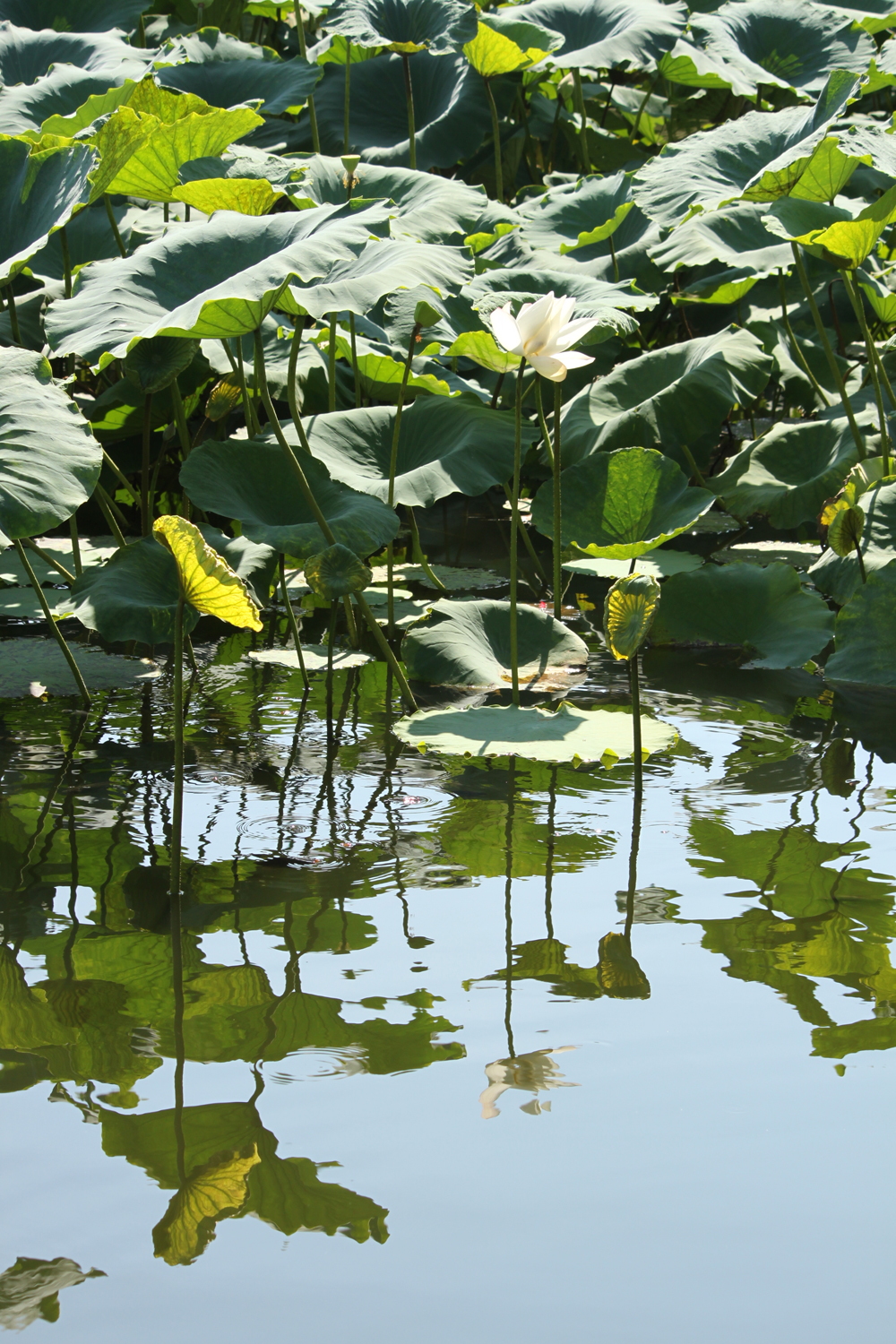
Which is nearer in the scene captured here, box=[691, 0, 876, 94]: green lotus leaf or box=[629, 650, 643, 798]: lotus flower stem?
box=[629, 650, 643, 798]: lotus flower stem

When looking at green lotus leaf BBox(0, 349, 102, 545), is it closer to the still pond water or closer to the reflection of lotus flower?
the still pond water

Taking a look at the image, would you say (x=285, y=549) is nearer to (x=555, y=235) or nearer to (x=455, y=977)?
(x=455, y=977)

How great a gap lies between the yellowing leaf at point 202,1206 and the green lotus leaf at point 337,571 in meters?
1.12

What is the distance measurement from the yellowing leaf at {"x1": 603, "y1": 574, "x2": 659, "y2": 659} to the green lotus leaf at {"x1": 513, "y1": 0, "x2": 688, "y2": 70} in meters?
2.86

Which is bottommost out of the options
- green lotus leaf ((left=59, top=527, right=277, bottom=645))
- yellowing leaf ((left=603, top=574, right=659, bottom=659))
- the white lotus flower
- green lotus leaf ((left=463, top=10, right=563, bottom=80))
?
green lotus leaf ((left=59, top=527, right=277, bottom=645))

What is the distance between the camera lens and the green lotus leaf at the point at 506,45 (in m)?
3.73

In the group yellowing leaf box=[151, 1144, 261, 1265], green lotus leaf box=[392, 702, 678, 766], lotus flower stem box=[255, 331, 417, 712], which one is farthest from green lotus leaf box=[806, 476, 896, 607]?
yellowing leaf box=[151, 1144, 261, 1265]

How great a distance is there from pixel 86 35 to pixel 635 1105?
13.5 feet

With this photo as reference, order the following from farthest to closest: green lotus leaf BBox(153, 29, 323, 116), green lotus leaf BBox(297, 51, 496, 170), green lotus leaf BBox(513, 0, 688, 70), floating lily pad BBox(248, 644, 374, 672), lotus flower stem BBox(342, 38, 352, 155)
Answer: green lotus leaf BBox(297, 51, 496, 170) → lotus flower stem BBox(342, 38, 352, 155) → green lotus leaf BBox(153, 29, 323, 116) → green lotus leaf BBox(513, 0, 688, 70) → floating lily pad BBox(248, 644, 374, 672)

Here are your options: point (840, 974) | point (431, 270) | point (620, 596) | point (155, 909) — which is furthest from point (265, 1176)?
point (431, 270)

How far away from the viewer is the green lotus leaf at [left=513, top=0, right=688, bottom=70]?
396 centimetres

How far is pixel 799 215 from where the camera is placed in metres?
2.54

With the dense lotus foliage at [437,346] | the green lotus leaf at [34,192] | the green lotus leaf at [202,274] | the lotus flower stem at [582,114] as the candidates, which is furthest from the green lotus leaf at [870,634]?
the lotus flower stem at [582,114]

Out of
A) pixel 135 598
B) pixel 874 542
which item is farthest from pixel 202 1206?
pixel 874 542
